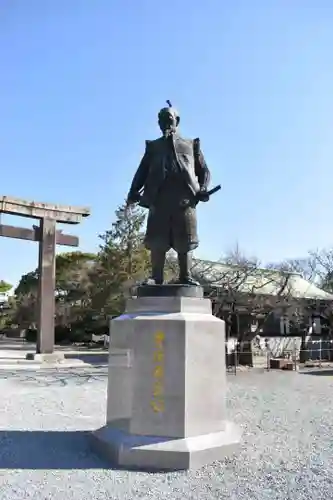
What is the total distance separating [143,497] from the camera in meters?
3.27

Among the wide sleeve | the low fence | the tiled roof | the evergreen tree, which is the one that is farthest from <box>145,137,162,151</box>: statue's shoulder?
the evergreen tree

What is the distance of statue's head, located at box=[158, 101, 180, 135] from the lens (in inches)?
203

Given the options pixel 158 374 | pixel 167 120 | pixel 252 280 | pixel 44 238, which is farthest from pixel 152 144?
pixel 252 280

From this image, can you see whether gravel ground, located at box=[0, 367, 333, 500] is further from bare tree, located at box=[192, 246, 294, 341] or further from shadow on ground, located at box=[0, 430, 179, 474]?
bare tree, located at box=[192, 246, 294, 341]

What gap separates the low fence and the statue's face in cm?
966

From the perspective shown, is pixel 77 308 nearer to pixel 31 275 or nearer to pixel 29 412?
pixel 31 275

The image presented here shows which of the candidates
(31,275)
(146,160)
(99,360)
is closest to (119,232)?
(99,360)

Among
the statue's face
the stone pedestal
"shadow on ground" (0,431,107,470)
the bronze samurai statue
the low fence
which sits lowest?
the low fence

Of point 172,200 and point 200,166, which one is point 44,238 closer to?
point 200,166

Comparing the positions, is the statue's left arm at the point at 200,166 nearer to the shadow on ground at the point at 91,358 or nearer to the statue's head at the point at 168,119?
the statue's head at the point at 168,119

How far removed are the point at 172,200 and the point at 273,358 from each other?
12560 millimetres

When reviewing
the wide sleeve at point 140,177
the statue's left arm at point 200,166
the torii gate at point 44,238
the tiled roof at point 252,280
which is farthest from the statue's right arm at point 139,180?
the tiled roof at point 252,280

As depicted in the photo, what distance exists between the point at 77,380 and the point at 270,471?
766 cm

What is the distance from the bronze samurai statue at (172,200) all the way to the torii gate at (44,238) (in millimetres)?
9930
